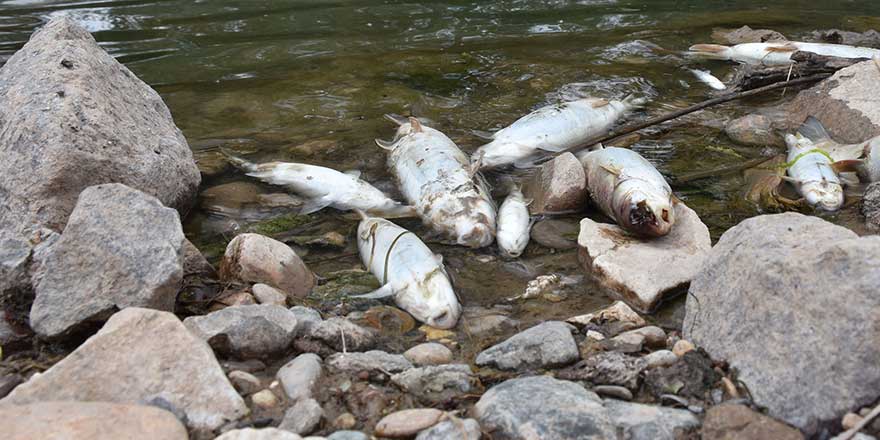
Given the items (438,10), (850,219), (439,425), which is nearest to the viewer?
(439,425)

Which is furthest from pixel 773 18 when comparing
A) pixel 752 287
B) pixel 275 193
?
pixel 752 287

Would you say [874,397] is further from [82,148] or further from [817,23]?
[817,23]

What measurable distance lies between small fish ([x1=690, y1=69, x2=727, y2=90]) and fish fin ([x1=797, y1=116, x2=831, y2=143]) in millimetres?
1850

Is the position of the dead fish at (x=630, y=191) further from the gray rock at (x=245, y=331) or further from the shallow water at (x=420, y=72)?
the gray rock at (x=245, y=331)

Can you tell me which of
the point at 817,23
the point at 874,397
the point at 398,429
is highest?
the point at 874,397

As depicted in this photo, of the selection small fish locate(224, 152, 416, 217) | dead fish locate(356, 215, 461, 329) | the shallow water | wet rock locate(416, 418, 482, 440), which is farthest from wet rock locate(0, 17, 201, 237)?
wet rock locate(416, 418, 482, 440)

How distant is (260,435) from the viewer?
2992mm

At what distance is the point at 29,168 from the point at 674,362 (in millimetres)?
3884

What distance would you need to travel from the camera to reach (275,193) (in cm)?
656

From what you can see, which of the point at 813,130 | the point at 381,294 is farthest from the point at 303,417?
the point at 813,130

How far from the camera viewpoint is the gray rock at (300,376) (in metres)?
3.54

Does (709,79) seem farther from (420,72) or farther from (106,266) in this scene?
(106,266)

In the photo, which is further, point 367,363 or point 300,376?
point 367,363

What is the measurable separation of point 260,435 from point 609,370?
1540 mm
